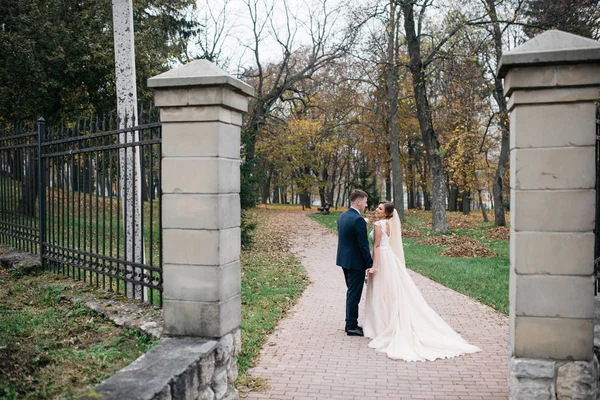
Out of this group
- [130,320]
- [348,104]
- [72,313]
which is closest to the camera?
[130,320]

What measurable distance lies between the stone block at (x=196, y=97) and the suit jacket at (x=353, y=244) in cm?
307

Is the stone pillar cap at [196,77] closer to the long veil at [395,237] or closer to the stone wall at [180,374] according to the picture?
the stone wall at [180,374]

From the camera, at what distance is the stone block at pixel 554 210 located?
4.07m

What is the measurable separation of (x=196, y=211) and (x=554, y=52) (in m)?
3.12

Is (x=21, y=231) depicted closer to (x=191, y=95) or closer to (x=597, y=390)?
(x=191, y=95)

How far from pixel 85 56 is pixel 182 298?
13693mm

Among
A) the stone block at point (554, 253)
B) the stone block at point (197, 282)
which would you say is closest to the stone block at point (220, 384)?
the stone block at point (197, 282)

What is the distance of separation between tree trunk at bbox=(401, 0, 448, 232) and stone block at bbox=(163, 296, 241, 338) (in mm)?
17579

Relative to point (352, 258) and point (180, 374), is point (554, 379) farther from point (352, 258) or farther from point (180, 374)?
point (352, 258)

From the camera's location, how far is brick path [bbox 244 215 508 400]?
16.9ft

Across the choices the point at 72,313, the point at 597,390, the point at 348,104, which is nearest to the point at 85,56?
the point at 72,313

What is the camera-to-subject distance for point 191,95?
14.8ft

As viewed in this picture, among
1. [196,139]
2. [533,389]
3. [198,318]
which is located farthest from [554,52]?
[198,318]

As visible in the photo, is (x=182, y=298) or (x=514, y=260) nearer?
(x=514, y=260)
